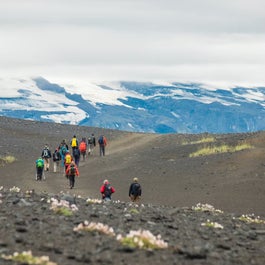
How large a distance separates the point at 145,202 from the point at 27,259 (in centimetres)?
2473

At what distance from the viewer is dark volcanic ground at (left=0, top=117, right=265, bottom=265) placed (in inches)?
549

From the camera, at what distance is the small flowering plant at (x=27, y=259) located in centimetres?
1191

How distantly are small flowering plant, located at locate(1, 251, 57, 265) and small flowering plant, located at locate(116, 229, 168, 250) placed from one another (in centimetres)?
246

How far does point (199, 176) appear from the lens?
4316 centimetres

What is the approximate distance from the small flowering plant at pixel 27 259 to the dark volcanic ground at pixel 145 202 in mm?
510

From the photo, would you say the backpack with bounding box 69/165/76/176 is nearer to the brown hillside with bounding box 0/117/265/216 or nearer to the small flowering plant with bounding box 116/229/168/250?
the brown hillside with bounding box 0/117/265/216

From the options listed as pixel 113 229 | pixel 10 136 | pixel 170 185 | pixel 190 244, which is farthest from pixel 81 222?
pixel 10 136

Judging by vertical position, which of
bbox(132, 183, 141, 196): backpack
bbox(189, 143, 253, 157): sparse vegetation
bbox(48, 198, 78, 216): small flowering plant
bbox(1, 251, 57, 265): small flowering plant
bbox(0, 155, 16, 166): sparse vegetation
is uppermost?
bbox(1, 251, 57, 265): small flowering plant

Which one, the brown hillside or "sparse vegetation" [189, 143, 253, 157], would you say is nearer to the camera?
the brown hillside

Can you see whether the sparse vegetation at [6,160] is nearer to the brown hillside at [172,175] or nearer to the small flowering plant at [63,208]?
the brown hillside at [172,175]

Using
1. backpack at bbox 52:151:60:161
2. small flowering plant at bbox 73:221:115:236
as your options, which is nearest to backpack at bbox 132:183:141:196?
small flowering plant at bbox 73:221:115:236

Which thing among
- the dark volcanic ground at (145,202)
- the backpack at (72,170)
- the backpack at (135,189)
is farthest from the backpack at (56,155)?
the backpack at (135,189)

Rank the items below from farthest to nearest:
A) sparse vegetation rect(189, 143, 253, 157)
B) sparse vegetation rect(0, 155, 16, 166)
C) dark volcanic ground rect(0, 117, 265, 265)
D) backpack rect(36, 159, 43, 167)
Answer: sparse vegetation rect(0, 155, 16, 166)
sparse vegetation rect(189, 143, 253, 157)
backpack rect(36, 159, 43, 167)
dark volcanic ground rect(0, 117, 265, 265)

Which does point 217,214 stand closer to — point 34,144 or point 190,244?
point 190,244
